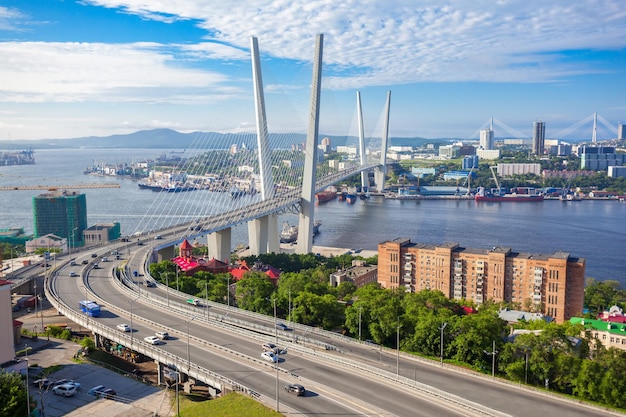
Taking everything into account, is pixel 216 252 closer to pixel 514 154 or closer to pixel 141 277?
pixel 141 277

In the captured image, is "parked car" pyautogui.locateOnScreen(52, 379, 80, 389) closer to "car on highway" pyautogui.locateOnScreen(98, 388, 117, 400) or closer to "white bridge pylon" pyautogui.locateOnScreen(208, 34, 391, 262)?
"car on highway" pyautogui.locateOnScreen(98, 388, 117, 400)

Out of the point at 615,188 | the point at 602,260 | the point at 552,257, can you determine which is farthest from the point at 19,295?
the point at 615,188

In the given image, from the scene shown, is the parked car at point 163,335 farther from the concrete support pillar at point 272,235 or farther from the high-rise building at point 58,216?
the high-rise building at point 58,216

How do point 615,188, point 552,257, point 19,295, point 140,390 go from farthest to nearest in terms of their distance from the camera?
point 615,188 < point 552,257 < point 19,295 < point 140,390

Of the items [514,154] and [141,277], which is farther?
[514,154]

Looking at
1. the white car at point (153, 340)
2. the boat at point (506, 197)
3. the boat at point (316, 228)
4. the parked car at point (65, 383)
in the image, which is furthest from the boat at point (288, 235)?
the boat at point (506, 197)

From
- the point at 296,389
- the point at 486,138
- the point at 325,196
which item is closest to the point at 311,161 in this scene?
the point at 296,389

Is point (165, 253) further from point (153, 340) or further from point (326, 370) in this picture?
point (326, 370)
